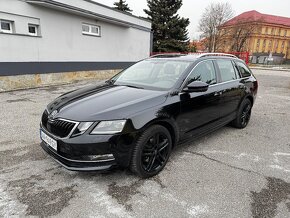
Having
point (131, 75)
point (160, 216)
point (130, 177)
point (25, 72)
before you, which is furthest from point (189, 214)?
point (25, 72)

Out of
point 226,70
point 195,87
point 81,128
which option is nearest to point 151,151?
point 81,128

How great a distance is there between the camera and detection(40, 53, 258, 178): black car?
252cm

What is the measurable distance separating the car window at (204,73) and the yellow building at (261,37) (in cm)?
4823

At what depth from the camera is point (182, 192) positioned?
105 inches

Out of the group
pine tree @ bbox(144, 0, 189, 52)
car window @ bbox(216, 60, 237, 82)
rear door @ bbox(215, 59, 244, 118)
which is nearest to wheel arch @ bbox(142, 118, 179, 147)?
rear door @ bbox(215, 59, 244, 118)

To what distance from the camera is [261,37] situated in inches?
2611

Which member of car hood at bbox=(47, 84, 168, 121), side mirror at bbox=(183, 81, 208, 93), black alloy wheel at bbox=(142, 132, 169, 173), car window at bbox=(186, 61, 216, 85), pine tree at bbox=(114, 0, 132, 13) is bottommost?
black alloy wheel at bbox=(142, 132, 169, 173)

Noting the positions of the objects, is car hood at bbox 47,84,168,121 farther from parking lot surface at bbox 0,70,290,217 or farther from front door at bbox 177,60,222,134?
parking lot surface at bbox 0,70,290,217

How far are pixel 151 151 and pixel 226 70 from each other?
2.49m

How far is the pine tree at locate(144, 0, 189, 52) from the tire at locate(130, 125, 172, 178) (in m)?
23.2

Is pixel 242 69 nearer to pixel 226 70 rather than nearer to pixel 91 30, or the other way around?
pixel 226 70

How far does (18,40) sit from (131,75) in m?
6.86

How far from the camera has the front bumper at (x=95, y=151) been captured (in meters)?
2.46

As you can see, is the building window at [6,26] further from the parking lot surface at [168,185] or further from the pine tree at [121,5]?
the pine tree at [121,5]
